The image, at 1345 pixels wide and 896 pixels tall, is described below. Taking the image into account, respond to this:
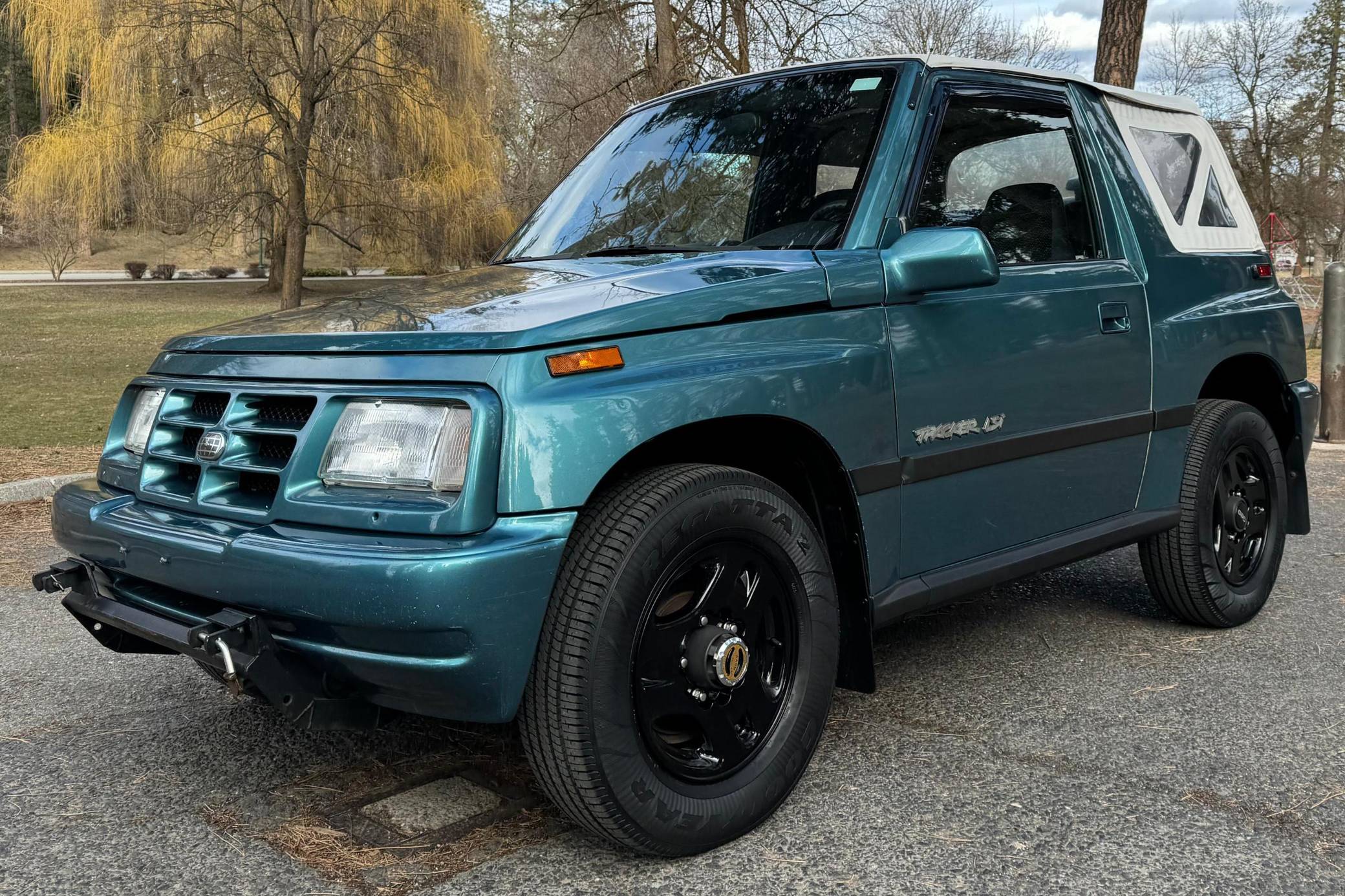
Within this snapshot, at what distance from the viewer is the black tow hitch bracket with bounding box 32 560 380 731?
2.36m

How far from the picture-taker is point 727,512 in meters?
2.66

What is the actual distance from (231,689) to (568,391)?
3.01 feet

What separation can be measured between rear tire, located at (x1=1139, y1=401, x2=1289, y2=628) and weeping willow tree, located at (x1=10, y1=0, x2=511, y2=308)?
1128 centimetres

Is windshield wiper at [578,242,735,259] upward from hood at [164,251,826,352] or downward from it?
upward

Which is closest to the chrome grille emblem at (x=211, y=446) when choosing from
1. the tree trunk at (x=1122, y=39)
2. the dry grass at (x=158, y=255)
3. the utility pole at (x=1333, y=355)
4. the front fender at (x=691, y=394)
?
the front fender at (x=691, y=394)

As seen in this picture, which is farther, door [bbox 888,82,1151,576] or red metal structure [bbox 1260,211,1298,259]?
red metal structure [bbox 1260,211,1298,259]

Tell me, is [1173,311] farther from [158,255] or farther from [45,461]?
[158,255]

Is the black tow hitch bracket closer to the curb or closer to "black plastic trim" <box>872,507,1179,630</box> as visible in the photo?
"black plastic trim" <box>872,507,1179,630</box>

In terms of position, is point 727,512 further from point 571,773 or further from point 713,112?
point 713,112

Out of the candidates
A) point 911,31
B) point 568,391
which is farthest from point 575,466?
point 911,31

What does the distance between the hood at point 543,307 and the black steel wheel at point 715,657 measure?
1.81 feet

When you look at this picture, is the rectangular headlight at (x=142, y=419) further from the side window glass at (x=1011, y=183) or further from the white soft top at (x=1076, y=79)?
the white soft top at (x=1076, y=79)

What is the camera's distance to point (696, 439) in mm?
2900

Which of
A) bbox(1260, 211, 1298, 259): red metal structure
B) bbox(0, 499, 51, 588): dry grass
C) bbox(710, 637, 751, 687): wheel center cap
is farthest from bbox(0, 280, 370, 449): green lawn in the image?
bbox(1260, 211, 1298, 259): red metal structure
